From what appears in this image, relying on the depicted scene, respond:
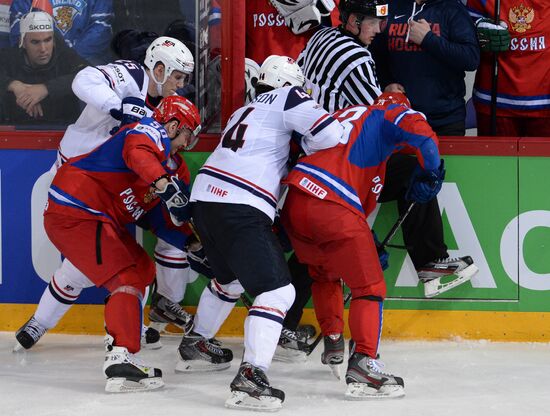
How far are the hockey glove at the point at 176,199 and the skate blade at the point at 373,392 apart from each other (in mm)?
813

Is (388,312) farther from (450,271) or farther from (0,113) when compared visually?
(0,113)

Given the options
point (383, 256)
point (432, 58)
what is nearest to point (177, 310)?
point (383, 256)

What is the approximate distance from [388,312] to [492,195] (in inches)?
24.4

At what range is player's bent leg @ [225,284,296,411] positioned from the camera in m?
3.79

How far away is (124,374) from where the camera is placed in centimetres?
396

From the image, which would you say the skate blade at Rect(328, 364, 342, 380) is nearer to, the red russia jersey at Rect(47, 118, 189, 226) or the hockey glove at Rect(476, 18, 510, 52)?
the red russia jersey at Rect(47, 118, 189, 226)

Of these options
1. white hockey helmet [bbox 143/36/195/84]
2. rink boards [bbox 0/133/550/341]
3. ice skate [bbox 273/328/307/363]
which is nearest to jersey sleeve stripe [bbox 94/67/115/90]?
white hockey helmet [bbox 143/36/195/84]

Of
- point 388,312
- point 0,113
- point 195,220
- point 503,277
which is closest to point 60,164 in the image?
point 0,113

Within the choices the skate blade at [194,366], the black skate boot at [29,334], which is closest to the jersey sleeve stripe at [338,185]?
the skate blade at [194,366]

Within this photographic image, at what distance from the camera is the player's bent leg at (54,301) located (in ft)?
14.8

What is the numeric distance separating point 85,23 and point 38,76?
0.94ft

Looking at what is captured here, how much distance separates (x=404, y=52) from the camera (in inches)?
195

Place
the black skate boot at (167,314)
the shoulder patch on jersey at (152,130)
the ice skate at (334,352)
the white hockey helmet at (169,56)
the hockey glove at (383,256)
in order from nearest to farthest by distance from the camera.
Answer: the shoulder patch on jersey at (152,130), the ice skate at (334,352), the hockey glove at (383,256), the white hockey helmet at (169,56), the black skate boot at (167,314)

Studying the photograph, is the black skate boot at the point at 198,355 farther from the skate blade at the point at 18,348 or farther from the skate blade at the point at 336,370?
the skate blade at the point at 18,348
